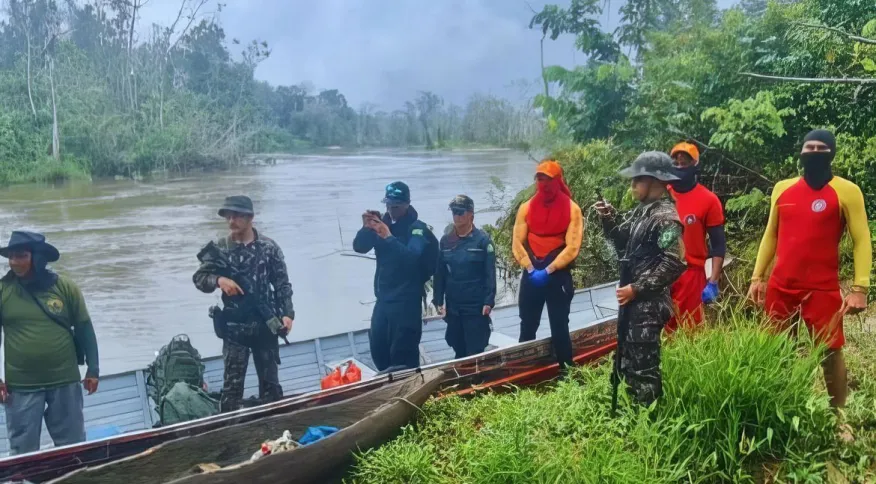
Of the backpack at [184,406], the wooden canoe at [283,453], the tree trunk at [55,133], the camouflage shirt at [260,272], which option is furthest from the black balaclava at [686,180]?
the tree trunk at [55,133]

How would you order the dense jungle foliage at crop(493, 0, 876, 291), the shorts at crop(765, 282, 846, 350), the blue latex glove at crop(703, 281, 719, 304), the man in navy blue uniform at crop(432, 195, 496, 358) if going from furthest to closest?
the dense jungle foliage at crop(493, 0, 876, 291) → the man in navy blue uniform at crop(432, 195, 496, 358) → the blue latex glove at crop(703, 281, 719, 304) → the shorts at crop(765, 282, 846, 350)

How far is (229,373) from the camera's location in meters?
3.74

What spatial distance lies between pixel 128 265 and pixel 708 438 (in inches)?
355

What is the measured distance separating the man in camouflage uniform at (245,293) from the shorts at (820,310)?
2516 millimetres

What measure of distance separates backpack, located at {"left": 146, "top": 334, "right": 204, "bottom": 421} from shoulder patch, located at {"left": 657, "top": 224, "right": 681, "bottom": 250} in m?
2.99

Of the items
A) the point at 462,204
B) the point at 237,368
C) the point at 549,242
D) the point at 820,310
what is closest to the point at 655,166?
the point at 820,310

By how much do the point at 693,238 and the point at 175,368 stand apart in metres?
3.19

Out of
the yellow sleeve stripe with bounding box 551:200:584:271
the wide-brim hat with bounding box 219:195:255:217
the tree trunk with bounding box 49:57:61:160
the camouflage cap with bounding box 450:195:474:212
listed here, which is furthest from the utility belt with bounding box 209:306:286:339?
the tree trunk with bounding box 49:57:61:160

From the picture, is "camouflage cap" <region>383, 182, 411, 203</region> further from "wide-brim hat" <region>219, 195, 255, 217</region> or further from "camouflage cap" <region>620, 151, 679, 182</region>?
"camouflage cap" <region>620, 151, 679, 182</region>

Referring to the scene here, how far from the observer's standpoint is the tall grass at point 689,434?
258 cm

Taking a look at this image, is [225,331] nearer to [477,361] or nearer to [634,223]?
[477,361]

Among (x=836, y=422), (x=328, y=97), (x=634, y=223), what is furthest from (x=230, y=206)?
(x=328, y=97)

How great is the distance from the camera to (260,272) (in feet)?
12.0

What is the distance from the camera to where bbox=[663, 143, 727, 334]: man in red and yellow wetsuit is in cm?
327
